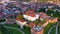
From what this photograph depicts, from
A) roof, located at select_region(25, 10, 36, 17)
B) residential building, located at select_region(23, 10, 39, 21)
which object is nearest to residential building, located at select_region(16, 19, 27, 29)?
residential building, located at select_region(23, 10, 39, 21)

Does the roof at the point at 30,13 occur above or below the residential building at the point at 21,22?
above

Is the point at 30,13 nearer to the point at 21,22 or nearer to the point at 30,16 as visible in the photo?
the point at 30,16

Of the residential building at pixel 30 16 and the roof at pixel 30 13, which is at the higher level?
the roof at pixel 30 13

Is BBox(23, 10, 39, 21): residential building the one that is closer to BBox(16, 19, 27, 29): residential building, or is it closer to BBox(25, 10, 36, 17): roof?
BBox(25, 10, 36, 17): roof

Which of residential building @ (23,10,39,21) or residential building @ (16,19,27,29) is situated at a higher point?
residential building @ (23,10,39,21)

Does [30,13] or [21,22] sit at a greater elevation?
[30,13]

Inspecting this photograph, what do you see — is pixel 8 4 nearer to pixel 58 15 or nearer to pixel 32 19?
pixel 32 19

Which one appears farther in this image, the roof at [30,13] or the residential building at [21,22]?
the roof at [30,13]

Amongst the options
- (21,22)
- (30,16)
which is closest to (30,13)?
(30,16)

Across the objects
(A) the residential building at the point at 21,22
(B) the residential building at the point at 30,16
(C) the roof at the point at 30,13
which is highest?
(C) the roof at the point at 30,13

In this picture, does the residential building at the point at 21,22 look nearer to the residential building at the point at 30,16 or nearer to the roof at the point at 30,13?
the residential building at the point at 30,16

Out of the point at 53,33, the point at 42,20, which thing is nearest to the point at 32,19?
the point at 42,20

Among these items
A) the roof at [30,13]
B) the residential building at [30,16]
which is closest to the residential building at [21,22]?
the residential building at [30,16]
